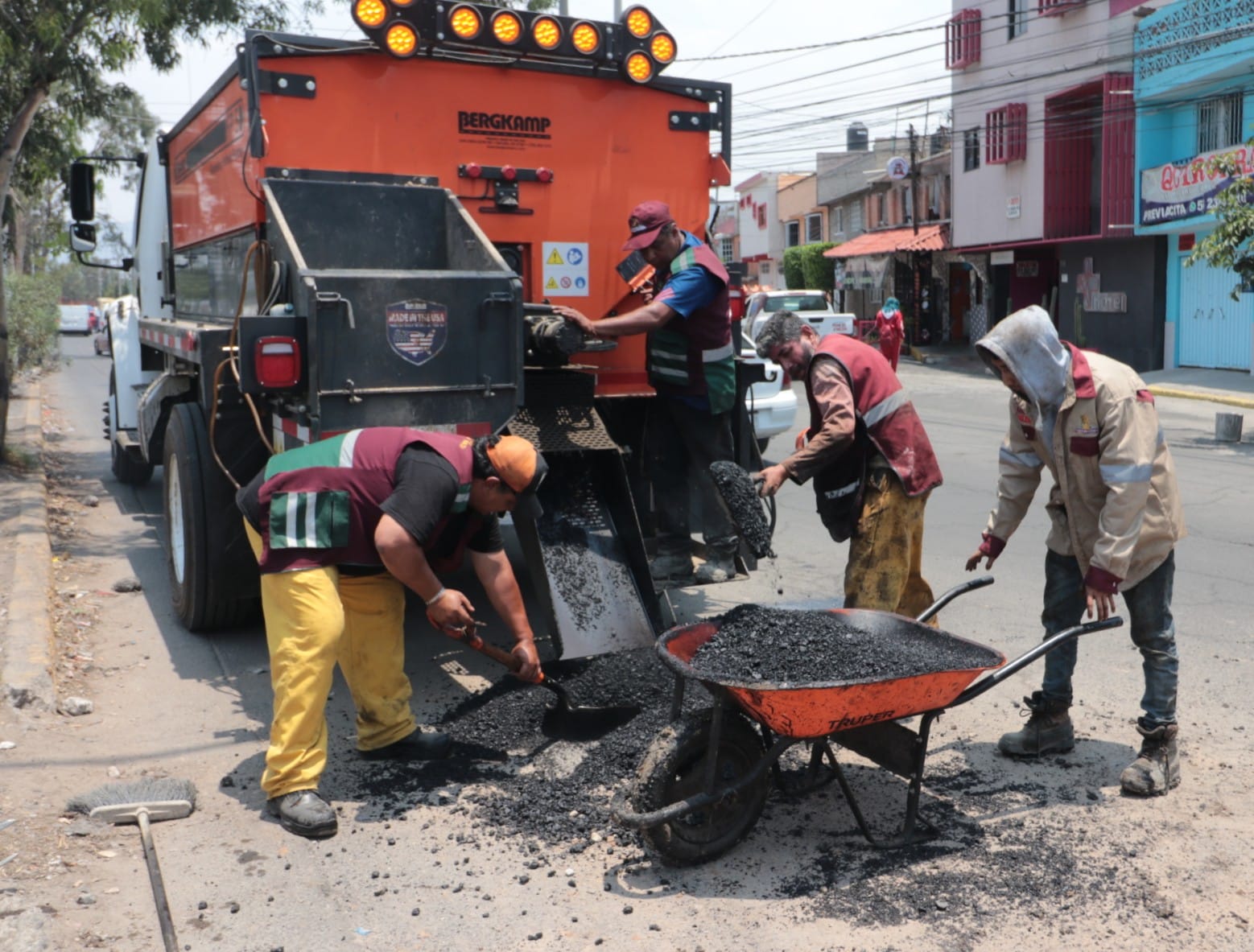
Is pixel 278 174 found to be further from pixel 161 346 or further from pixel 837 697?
pixel 837 697

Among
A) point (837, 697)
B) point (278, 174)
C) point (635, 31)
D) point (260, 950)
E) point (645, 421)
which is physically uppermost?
point (635, 31)

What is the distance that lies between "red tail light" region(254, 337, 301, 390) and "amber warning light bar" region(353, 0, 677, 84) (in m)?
1.71

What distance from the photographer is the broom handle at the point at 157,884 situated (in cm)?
323

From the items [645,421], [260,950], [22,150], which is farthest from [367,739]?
[22,150]

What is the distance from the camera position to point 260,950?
325 cm

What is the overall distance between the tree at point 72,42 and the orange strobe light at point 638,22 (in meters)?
4.45

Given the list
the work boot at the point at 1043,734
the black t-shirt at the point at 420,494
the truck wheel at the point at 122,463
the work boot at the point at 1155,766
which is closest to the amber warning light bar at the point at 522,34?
the black t-shirt at the point at 420,494

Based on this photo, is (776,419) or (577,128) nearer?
(577,128)

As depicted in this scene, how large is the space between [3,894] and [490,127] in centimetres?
410

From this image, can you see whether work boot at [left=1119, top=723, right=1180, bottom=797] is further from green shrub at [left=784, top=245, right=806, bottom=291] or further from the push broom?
green shrub at [left=784, top=245, right=806, bottom=291]

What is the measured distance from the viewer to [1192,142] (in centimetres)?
2327

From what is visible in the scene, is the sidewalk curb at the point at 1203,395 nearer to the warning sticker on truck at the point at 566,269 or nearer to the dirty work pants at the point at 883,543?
the warning sticker on truck at the point at 566,269

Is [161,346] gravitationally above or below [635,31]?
below

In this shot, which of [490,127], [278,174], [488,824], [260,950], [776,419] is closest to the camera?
[260,950]
